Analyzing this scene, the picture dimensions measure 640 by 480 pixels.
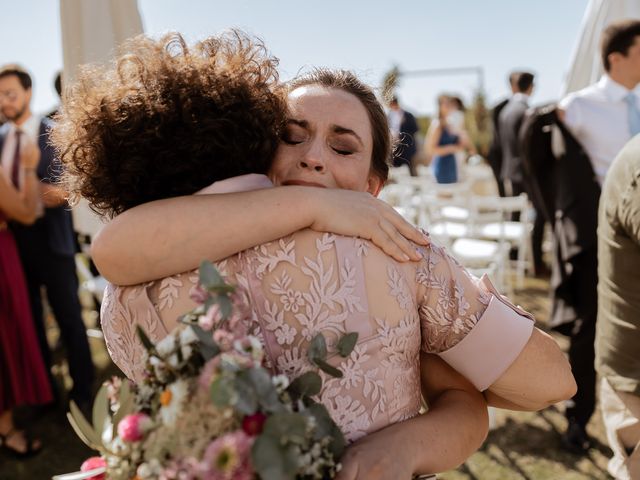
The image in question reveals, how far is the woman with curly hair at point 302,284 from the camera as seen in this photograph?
3.50ft

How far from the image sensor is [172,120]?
1098 mm

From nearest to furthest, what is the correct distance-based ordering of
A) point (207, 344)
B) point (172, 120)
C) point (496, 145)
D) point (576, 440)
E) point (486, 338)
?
point (207, 344)
point (172, 120)
point (486, 338)
point (576, 440)
point (496, 145)

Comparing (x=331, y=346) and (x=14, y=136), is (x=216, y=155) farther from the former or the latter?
(x=14, y=136)

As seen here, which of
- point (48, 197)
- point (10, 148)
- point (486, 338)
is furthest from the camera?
point (48, 197)

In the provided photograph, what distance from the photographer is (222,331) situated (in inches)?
34.2

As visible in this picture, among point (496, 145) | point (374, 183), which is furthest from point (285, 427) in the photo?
point (496, 145)

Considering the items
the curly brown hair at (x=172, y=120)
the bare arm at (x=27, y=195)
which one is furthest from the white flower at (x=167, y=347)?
the bare arm at (x=27, y=195)

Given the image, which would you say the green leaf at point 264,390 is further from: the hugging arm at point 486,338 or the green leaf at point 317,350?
the hugging arm at point 486,338

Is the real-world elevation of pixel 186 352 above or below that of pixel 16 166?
above

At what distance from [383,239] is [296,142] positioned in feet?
1.27

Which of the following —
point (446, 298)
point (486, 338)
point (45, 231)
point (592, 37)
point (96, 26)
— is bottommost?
point (45, 231)

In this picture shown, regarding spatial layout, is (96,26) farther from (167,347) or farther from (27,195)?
(167,347)

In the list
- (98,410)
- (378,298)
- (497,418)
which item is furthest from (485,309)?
(497,418)

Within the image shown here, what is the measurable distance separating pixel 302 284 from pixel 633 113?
3224 millimetres
